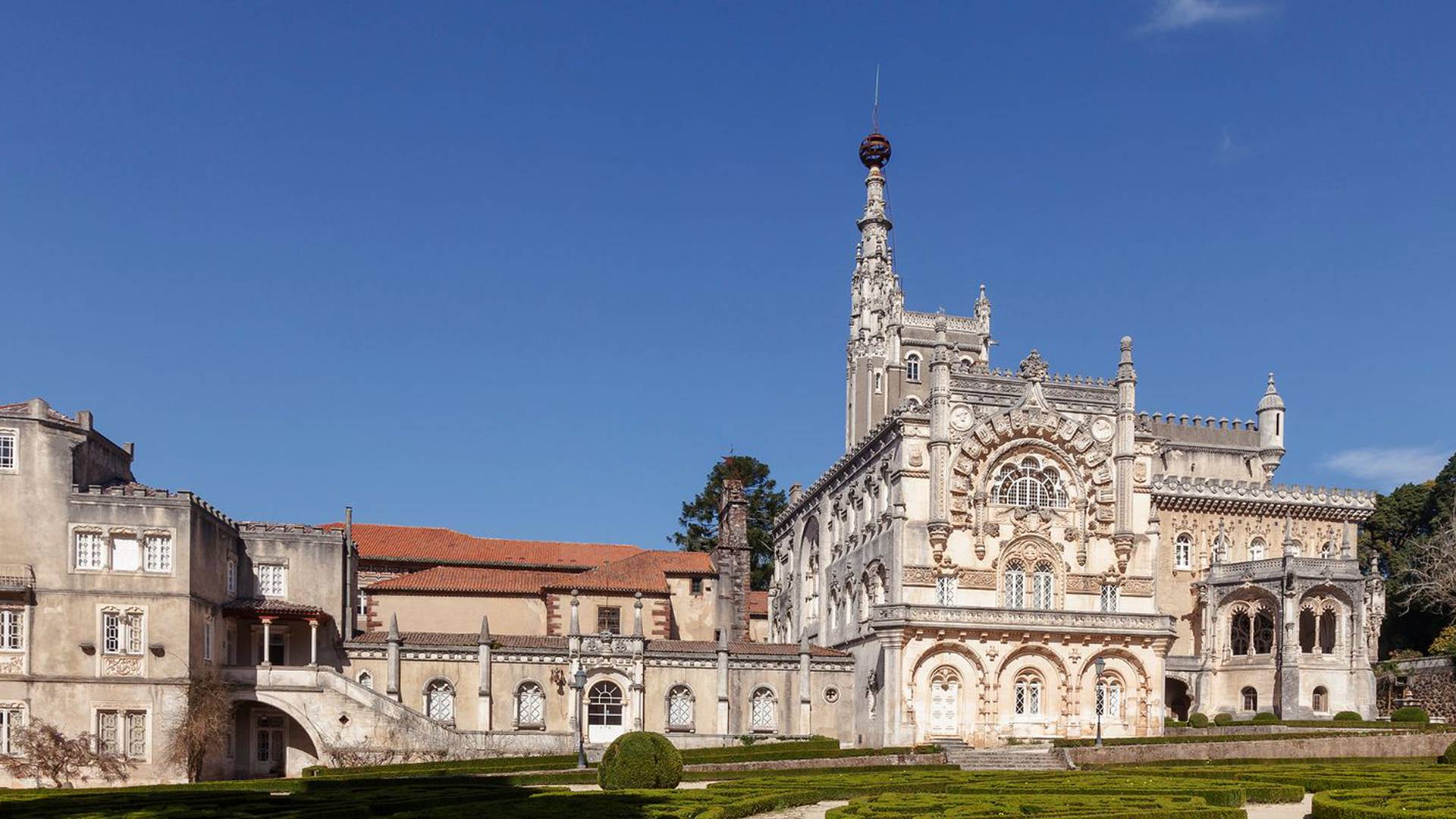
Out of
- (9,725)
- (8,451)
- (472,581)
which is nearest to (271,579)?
(472,581)

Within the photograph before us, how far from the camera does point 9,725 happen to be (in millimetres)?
48250

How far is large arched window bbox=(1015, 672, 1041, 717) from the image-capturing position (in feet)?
206

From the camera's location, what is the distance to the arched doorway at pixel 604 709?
5944cm

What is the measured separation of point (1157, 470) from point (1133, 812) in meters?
50.9

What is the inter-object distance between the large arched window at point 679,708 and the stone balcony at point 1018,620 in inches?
339

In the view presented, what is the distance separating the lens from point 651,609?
228 ft

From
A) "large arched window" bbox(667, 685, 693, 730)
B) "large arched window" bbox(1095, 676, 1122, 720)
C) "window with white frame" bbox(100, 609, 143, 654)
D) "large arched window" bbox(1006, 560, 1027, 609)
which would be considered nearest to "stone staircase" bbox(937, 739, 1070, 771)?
"large arched window" bbox(1095, 676, 1122, 720)

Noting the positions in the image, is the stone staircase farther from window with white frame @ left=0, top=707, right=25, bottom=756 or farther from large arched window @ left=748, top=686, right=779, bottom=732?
window with white frame @ left=0, top=707, right=25, bottom=756

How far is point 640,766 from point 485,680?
870 inches

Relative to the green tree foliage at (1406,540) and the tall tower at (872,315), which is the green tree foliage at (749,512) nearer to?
the tall tower at (872,315)

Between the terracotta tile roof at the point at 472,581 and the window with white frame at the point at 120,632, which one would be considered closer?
the window with white frame at the point at 120,632

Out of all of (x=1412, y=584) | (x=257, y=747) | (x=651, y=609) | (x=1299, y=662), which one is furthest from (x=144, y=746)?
(x=1412, y=584)

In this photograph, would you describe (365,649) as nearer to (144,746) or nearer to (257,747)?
(257,747)

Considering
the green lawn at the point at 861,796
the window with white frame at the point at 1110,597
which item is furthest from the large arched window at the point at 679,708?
the window with white frame at the point at 1110,597
